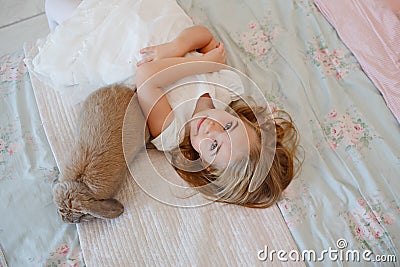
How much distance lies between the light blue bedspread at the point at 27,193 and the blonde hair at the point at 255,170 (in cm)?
28

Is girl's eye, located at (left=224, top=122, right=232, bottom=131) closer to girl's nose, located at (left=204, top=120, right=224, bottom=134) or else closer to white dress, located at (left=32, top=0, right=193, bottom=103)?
girl's nose, located at (left=204, top=120, right=224, bottom=134)

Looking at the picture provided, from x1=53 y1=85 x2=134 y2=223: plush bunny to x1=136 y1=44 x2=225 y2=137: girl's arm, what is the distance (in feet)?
0.17

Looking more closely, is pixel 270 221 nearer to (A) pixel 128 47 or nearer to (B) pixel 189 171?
(B) pixel 189 171

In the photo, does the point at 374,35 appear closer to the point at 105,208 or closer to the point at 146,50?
the point at 146,50

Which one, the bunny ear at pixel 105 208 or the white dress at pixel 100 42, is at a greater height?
the white dress at pixel 100 42

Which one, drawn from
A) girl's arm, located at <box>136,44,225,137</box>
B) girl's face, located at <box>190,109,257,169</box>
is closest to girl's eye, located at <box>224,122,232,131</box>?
girl's face, located at <box>190,109,257,169</box>

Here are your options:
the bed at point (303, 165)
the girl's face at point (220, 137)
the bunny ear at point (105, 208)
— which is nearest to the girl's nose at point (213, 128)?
the girl's face at point (220, 137)

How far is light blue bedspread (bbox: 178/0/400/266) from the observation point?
3.01 ft

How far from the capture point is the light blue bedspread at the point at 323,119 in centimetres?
92

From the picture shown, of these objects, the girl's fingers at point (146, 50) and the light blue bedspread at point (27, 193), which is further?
the girl's fingers at point (146, 50)

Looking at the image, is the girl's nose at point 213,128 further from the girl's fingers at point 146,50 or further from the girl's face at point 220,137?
the girl's fingers at point 146,50

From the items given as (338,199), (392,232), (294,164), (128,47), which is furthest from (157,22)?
(392,232)

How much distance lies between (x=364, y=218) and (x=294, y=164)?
0.18 metres

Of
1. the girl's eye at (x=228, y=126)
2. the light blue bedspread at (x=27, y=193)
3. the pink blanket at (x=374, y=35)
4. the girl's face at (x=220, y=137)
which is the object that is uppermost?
the pink blanket at (x=374, y=35)
